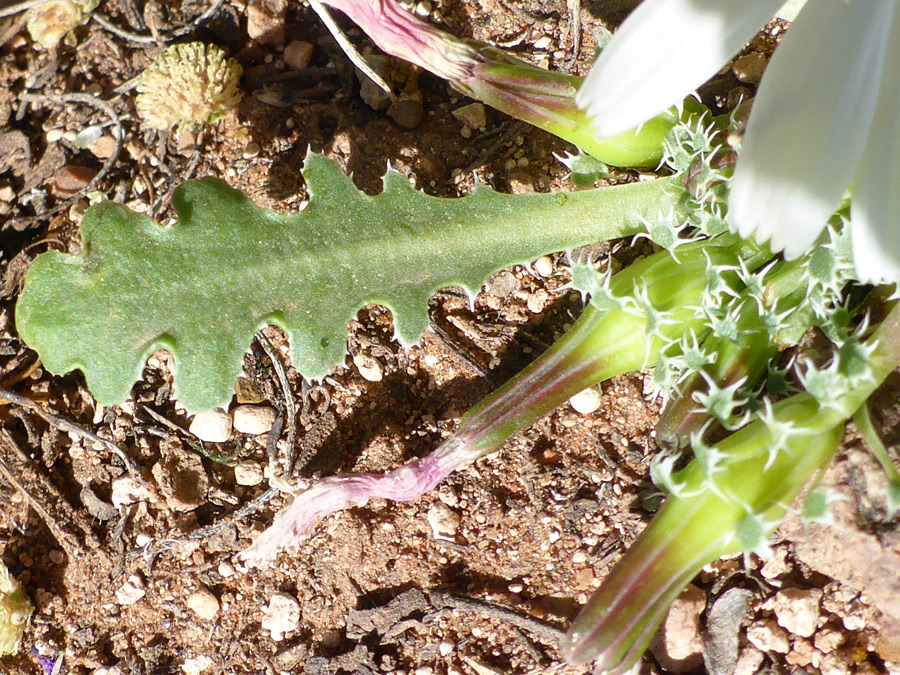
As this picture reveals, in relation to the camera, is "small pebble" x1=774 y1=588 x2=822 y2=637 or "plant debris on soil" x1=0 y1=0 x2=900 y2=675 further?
"plant debris on soil" x1=0 y1=0 x2=900 y2=675

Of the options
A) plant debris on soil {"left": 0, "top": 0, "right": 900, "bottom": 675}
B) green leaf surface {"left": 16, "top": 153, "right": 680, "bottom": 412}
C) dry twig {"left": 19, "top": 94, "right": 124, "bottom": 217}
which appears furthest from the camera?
dry twig {"left": 19, "top": 94, "right": 124, "bottom": 217}

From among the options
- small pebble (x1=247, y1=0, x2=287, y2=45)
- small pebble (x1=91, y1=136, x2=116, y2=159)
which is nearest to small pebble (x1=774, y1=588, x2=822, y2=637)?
small pebble (x1=247, y1=0, x2=287, y2=45)

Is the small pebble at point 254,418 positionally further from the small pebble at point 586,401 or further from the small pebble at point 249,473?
the small pebble at point 586,401

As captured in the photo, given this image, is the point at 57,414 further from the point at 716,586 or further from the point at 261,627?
the point at 716,586

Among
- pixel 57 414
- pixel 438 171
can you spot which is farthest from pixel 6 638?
pixel 438 171

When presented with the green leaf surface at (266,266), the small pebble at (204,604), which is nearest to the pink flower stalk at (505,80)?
the green leaf surface at (266,266)

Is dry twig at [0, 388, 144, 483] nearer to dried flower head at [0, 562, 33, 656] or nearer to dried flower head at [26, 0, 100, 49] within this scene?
dried flower head at [0, 562, 33, 656]

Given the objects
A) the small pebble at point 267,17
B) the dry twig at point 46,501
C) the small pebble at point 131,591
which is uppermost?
the small pebble at point 267,17
